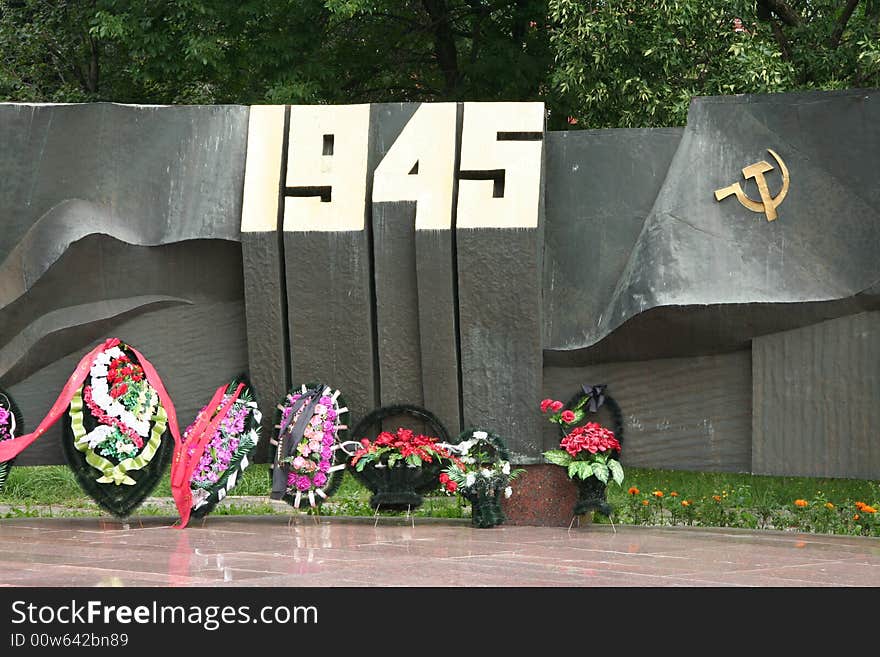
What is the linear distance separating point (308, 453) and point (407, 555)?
2.03 meters

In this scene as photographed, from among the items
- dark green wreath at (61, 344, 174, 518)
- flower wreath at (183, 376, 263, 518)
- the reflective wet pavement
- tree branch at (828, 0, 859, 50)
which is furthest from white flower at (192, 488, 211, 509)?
tree branch at (828, 0, 859, 50)

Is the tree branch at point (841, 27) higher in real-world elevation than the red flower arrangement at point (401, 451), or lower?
higher

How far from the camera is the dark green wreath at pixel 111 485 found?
31.0 feet

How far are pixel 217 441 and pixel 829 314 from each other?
455cm

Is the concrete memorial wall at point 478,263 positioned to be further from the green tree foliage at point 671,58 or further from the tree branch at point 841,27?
the tree branch at point 841,27

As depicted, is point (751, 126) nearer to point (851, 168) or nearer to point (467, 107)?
point (851, 168)

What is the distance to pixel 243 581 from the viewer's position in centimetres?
672

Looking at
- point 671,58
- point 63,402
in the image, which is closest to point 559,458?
point 63,402

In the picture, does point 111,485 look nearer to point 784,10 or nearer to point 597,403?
point 597,403

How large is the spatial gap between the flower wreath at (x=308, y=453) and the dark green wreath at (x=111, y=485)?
2.82 feet

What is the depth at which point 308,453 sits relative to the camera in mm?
9680

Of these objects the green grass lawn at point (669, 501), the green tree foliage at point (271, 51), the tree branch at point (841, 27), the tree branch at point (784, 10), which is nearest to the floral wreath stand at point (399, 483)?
the green grass lawn at point (669, 501)

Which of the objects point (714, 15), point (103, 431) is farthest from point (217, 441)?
point (714, 15)

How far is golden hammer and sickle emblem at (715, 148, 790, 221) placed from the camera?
988 centimetres
